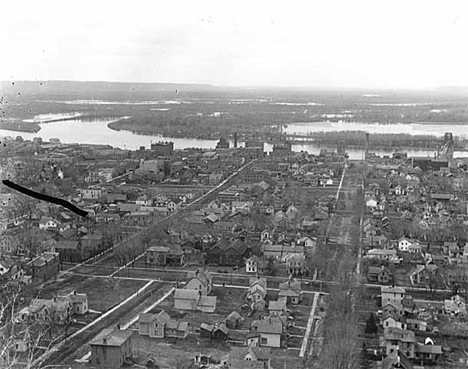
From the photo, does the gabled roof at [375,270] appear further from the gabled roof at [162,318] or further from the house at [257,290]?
the gabled roof at [162,318]

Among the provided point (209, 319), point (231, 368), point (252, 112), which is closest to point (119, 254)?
point (209, 319)

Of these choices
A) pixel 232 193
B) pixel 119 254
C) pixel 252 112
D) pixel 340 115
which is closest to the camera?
pixel 119 254

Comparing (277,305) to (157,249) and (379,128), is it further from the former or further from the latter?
(379,128)

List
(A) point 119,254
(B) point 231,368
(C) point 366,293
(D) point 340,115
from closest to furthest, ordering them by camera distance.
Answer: (B) point 231,368
(C) point 366,293
(A) point 119,254
(D) point 340,115

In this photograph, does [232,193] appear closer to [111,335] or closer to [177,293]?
[177,293]

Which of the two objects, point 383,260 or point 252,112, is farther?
point 252,112

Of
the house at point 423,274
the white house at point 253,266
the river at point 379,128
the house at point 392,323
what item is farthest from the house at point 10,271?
the river at point 379,128
